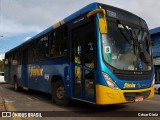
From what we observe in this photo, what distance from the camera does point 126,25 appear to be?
8.70m

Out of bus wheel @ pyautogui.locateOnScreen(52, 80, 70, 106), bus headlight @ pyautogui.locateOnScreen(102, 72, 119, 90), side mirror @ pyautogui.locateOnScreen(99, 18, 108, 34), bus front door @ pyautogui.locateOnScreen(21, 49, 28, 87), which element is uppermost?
side mirror @ pyautogui.locateOnScreen(99, 18, 108, 34)

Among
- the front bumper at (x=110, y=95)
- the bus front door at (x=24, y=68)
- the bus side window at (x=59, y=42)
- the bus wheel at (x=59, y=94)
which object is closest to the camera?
the front bumper at (x=110, y=95)

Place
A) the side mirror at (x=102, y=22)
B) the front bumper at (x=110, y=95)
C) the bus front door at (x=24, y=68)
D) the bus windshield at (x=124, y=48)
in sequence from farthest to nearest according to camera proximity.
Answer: the bus front door at (x=24, y=68) < the bus windshield at (x=124, y=48) < the side mirror at (x=102, y=22) < the front bumper at (x=110, y=95)

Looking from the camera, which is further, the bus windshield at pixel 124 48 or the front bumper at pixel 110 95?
the bus windshield at pixel 124 48

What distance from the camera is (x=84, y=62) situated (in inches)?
342

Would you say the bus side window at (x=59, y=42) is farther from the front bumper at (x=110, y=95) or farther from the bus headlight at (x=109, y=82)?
the front bumper at (x=110, y=95)

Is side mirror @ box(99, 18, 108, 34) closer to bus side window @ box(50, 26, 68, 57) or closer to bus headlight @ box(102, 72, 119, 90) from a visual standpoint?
bus headlight @ box(102, 72, 119, 90)

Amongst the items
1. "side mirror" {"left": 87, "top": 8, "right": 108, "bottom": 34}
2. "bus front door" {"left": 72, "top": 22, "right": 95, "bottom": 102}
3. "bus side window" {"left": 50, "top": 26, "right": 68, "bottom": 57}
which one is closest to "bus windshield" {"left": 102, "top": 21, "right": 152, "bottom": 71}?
"side mirror" {"left": 87, "top": 8, "right": 108, "bottom": 34}

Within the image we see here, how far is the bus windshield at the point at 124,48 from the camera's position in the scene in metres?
8.11

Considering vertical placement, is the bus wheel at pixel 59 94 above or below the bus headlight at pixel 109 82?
below

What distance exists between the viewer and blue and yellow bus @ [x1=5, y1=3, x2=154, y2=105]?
791 centimetres

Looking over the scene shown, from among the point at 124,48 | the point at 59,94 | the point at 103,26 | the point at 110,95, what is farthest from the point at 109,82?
the point at 59,94

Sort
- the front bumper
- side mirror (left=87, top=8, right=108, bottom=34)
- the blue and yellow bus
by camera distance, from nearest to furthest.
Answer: the front bumper, side mirror (left=87, top=8, right=108, bottom=34), the blue and yellow bus

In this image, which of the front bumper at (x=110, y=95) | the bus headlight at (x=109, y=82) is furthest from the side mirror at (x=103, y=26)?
the front bumper at (x=110, y=95)
